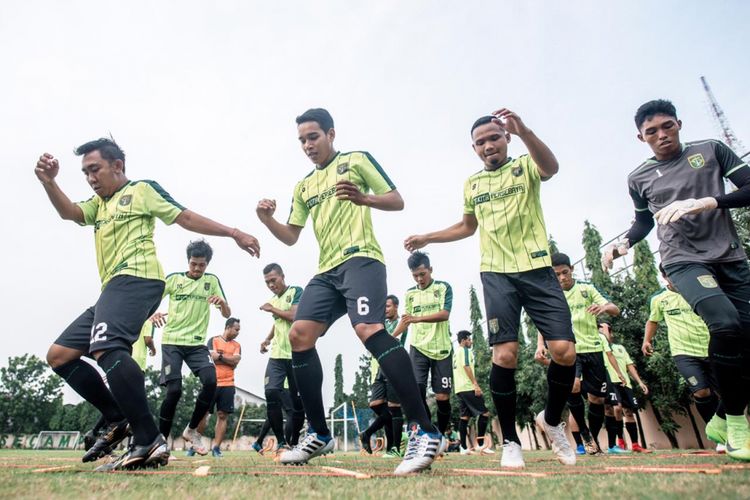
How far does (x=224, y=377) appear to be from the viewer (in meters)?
10.6

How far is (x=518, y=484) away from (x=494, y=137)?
3.22 meters

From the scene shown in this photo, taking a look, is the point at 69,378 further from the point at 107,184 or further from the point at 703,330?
the point at 703,330

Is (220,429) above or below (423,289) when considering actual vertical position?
below

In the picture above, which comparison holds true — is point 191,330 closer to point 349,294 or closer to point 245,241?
point 245,241

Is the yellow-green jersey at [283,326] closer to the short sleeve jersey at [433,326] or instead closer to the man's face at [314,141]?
the short sleeve jersey at [433,326]

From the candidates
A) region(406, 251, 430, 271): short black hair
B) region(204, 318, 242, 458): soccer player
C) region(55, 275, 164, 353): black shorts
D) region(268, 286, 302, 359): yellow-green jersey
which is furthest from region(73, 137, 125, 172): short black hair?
region(204, 318, 242, 458): soccer player

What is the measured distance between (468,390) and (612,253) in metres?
8.14

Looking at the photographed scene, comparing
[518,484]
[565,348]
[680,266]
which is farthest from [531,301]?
[518,484]

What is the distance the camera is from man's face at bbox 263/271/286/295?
28.3 feet

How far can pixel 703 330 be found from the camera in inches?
270

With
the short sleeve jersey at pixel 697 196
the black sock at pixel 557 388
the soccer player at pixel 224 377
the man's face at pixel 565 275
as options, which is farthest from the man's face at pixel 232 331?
the short sleeve jersey at pixel 697 196

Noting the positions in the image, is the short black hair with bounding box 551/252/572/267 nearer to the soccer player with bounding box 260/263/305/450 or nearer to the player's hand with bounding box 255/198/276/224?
the soccer player with bounding box 260/263/305/450

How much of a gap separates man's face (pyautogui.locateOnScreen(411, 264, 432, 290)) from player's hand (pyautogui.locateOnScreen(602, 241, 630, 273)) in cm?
A: 397

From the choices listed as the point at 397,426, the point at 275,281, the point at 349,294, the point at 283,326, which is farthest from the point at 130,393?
the point at 275,281
